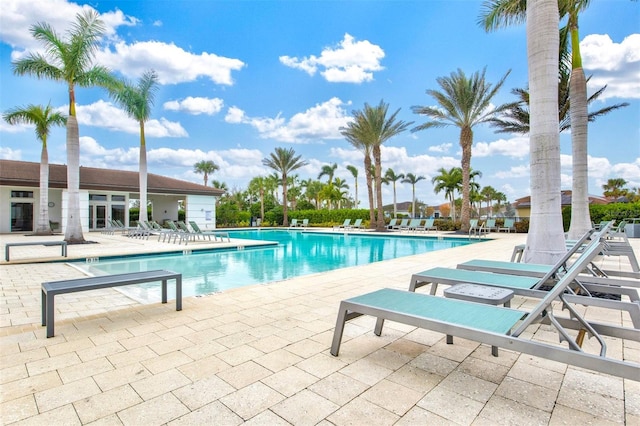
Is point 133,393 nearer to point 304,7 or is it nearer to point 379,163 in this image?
point 304,7

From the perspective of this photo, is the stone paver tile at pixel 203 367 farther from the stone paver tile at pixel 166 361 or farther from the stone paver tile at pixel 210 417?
the stone paver tile at pixel 210 417

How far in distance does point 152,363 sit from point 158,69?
70.5 ft

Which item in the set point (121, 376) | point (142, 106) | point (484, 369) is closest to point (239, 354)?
point (121, 376)

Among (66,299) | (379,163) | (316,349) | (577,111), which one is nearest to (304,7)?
(379,163)

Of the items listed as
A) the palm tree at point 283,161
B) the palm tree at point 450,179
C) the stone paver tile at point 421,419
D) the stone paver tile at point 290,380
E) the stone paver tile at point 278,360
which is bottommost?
the stone paver tile at point 278,360

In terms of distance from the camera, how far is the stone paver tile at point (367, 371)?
233 cm

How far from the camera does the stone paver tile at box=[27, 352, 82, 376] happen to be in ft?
8.20

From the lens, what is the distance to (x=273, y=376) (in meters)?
2.38

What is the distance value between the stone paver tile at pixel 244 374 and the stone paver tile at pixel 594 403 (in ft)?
6.30

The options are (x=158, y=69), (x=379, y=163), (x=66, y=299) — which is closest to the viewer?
(x=66, y=299)

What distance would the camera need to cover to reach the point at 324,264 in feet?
33.6

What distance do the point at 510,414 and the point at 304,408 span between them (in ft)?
3.88

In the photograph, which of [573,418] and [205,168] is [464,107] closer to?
[573,418]

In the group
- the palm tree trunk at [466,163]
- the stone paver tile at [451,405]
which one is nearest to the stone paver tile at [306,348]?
the stone paver tile at [451,405]
